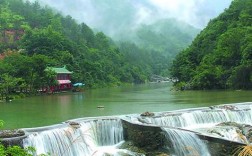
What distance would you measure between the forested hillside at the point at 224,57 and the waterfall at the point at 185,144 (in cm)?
2899

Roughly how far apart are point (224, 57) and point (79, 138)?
3546cm

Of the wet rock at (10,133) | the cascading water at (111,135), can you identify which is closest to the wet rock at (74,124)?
the cascading water at (111,135)

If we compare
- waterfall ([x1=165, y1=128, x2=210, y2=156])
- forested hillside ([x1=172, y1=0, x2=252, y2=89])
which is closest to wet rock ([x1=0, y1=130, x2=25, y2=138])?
waterfall ([x1=165, y1=128, x2=210, y2=156])

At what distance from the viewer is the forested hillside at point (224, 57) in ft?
135

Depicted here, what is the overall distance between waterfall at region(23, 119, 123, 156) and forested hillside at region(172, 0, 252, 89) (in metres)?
28.6

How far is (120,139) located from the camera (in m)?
15.0

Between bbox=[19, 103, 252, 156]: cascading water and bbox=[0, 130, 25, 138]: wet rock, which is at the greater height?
bbox=[0, 130, 25, 138]: wet rock

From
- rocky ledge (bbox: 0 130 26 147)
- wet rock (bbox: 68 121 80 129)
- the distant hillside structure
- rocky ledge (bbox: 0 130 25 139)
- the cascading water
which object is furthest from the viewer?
the distant hillside structure

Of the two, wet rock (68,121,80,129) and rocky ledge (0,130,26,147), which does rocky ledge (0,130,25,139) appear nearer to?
rocky ledge (0,130,26,147)

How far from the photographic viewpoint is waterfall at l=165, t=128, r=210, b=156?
12.6 metres

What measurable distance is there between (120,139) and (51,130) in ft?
10.1

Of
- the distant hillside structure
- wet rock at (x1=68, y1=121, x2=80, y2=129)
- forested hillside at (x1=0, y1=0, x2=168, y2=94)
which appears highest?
forested hillside at (x1=0, y1=0, x2=168, y2=94)

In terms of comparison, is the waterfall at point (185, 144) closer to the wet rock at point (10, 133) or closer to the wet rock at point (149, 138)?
the wet rock at point (149, 138)

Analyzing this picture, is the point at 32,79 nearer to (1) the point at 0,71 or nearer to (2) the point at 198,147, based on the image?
(1) the point at 0,71
